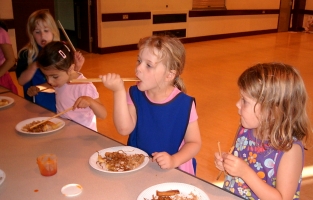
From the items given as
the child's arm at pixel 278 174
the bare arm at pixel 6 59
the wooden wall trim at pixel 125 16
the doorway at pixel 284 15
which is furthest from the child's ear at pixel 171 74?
the doorway at pixel 284 15

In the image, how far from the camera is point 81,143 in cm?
135

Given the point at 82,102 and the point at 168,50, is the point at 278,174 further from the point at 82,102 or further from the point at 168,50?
the point at 82,102

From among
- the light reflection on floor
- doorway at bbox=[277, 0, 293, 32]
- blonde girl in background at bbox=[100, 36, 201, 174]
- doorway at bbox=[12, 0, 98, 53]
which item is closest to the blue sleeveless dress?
blonde girl in background at bbox=[100, 36, 201, 174]

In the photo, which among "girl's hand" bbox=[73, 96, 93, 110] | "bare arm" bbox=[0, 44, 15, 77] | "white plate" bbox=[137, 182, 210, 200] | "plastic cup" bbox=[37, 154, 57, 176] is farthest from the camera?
"bare arm" bbox=[0, 44, 15, 77]

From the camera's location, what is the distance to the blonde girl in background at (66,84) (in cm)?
167

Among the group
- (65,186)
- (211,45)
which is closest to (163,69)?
(65,186)

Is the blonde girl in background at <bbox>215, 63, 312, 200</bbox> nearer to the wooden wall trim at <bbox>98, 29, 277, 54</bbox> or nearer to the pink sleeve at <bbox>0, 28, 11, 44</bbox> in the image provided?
the pink sleeve at <bbox>0, 28, 11, 44</bbox>

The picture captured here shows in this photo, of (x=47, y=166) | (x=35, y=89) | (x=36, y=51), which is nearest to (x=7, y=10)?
(x=36, y=51)

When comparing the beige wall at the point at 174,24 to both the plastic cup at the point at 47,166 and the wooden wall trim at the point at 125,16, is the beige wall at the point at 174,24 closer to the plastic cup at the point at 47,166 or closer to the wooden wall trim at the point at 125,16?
the wooden wall trim at the point at 125,16

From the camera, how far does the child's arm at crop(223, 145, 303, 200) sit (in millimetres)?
1019

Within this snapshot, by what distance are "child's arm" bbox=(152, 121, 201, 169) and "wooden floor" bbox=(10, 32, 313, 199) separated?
0.94 metres

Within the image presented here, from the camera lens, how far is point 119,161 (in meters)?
1.18

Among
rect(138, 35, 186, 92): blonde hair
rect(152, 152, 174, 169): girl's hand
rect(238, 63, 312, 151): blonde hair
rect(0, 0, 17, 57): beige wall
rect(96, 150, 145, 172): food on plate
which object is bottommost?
rect(96, 150, 145, 172): food on plate

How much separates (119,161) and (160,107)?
35 cm
